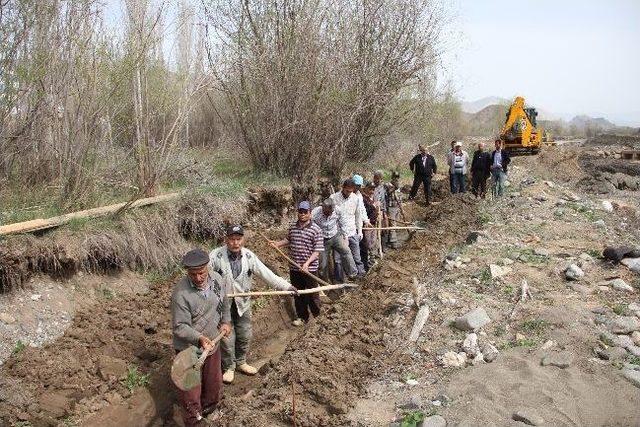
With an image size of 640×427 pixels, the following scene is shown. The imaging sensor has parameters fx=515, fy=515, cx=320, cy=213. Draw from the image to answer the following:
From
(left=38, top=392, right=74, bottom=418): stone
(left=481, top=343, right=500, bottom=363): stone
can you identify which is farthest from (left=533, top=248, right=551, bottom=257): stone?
(left=38, top=392, right=74, bottom=418): stone

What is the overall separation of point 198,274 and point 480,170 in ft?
33.9

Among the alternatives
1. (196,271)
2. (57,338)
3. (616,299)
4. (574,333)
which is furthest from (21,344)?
(616,299)

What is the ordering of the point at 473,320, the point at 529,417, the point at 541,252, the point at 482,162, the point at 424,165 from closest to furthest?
the point at 529,417 < the point at 473,320 < the point at 541,252 < the point at 424,165 < the point at 482,162

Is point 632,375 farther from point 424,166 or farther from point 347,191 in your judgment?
point 424,166

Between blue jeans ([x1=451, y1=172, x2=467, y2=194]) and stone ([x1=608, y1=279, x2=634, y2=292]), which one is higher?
blue jeans ([x1=451, y1=172, x2=467, y2=194])

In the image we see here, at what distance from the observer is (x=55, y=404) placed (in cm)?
497

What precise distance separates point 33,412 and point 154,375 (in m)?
1.24

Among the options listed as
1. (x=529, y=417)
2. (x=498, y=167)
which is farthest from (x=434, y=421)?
(x=498, y=167)

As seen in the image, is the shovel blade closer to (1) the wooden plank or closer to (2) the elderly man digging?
(2) the elderly man digging

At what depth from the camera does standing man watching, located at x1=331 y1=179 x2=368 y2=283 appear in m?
7.87

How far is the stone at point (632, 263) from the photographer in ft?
22.0

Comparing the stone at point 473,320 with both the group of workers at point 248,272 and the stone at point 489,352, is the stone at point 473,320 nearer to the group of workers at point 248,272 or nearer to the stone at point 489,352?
the stone at point 489,352

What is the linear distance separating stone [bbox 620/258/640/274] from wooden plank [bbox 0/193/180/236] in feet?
21.7

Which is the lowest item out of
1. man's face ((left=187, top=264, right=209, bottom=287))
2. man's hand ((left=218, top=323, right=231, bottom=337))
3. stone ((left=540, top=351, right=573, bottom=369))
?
stone ((left=540, top=351, right=573, bottom=369))
